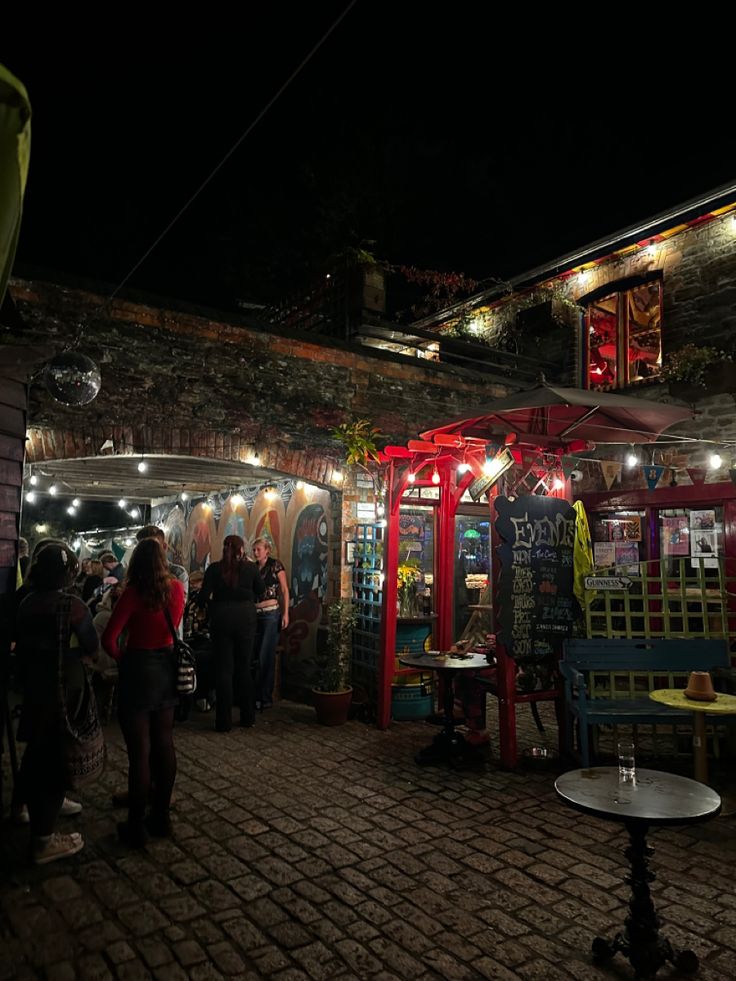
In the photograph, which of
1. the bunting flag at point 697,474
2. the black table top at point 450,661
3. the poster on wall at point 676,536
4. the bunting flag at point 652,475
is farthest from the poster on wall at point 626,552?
the black table top at point 450,661

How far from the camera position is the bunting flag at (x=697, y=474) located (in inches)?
348

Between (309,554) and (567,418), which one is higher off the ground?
(567,418)

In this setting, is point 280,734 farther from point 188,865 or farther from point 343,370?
point 343,370

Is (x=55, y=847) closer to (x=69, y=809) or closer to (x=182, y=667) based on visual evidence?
(x=69, y=809)

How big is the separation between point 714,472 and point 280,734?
259 inches

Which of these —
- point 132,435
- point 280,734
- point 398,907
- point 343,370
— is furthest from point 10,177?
point 343,370

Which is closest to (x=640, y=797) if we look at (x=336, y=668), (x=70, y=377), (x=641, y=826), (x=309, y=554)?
(x=641, y=826)

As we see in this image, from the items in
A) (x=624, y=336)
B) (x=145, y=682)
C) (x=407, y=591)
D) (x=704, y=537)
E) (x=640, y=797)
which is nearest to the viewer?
(x=640, y=797)

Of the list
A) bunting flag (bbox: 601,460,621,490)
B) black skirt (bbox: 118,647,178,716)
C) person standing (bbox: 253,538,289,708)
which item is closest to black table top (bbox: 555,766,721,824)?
black skirt (bbox: 118,647,178,716)

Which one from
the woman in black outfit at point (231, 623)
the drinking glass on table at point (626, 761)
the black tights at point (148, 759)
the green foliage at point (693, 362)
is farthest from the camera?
the green foliage at point (693, 362)

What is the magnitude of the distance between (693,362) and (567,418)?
356cm

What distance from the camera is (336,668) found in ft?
25.0

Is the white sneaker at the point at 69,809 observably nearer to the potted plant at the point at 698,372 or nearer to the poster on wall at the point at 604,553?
the poster on wall at the point at 604,553

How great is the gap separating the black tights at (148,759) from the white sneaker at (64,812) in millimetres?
691
